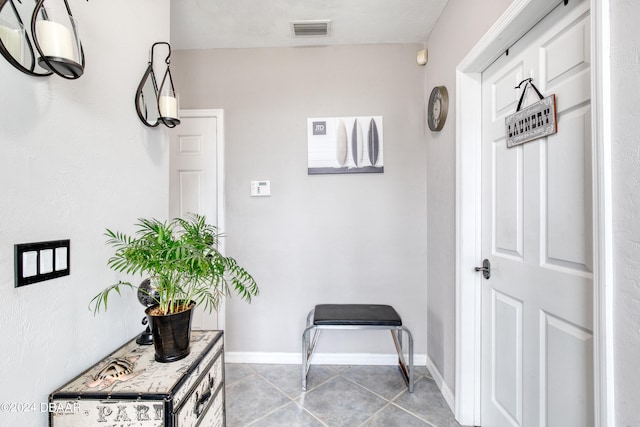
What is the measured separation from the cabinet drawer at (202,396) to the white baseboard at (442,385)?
1.40 m

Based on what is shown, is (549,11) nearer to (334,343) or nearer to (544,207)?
(544,207)

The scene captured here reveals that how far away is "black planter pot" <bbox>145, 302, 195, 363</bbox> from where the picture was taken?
93 cm

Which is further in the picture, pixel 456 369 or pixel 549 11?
pixel 456 369

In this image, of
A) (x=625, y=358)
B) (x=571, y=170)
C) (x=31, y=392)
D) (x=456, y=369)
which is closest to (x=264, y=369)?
(x=456, y=369)

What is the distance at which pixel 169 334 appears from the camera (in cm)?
95

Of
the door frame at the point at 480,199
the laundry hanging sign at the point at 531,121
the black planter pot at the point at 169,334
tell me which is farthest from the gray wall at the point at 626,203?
the black planter pot at the point at 169,334

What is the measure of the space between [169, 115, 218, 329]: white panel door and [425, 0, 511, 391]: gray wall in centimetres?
177

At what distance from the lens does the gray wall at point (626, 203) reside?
66 cm

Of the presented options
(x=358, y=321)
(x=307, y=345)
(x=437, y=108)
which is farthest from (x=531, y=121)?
(x=307, y=345)

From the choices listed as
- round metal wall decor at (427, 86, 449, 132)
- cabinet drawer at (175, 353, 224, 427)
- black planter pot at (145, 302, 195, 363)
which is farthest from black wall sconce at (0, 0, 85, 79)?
round metal wall decor at (427, 86, 449, 132)

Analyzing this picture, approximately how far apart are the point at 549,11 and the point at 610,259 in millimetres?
979

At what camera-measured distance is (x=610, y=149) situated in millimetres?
716

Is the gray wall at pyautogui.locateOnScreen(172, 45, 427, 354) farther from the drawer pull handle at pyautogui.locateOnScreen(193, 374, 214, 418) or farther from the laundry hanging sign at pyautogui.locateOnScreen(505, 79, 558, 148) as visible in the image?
the drawer pull handle at pyautogui.locateOnScreen(193, 374, 214, 418)

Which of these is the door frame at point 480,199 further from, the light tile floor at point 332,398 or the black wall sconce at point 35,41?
the black wall sconce at point 35,41
